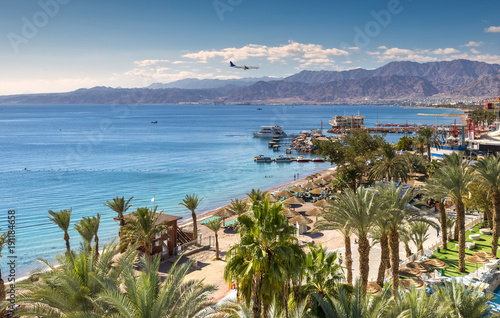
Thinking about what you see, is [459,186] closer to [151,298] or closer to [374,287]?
[374,287]

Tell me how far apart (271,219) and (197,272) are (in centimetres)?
1265

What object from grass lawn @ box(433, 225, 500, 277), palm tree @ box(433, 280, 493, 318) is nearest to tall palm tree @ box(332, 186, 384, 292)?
palm tree @ box(433, 280, 493, 318)

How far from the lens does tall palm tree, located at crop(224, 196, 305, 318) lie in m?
10.2

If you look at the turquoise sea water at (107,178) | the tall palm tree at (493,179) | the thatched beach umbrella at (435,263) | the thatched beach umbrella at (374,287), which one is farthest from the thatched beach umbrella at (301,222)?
the turquoise sea water at (107,178)

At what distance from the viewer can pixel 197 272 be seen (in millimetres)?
21375

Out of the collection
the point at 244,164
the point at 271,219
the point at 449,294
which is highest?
the point at 271,219

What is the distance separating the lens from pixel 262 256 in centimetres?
1009

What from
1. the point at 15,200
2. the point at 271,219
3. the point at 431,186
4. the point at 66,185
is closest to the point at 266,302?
the point at 271,219

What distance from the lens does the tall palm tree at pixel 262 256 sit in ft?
33.6

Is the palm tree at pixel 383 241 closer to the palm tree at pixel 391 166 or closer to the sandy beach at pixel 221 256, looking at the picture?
the sandy beach at pixel 221 256

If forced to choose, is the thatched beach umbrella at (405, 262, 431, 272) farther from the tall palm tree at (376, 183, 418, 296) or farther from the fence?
the tall palm tree at (376, 183, 418, 296)

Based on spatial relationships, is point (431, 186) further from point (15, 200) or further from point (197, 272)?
point (15, 200)

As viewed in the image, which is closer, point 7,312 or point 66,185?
point 7,312

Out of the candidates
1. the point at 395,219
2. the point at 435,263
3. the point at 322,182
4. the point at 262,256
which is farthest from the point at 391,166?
the point at 262,256
